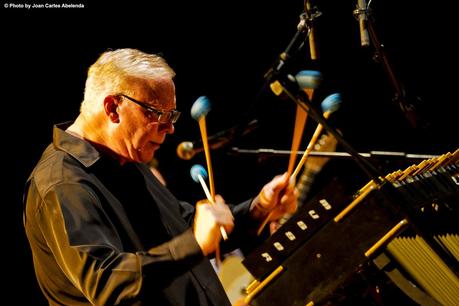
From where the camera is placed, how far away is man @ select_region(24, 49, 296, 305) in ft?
5.86

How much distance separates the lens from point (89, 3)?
13.5ft

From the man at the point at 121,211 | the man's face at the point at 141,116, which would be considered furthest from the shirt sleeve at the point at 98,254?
the man's face at the point at 141,116

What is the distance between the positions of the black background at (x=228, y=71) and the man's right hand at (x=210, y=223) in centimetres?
244

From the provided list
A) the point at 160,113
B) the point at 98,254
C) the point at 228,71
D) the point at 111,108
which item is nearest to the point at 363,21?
the point at 160,113

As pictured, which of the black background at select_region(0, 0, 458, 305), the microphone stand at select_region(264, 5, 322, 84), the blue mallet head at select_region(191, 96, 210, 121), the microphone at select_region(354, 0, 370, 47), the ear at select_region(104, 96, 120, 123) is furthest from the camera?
the black background at select_region(0, 0, 458, 305)

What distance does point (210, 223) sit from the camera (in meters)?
1.78

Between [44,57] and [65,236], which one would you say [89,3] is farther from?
[65,236]

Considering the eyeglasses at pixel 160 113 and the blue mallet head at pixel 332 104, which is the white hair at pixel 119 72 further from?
the blue mallet head at pixel 332 104

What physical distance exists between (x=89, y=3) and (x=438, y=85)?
105 inches

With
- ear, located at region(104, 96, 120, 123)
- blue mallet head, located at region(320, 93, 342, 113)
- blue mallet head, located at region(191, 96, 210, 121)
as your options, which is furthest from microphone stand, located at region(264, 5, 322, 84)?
ear, located at region(104, 96, 120, 123)

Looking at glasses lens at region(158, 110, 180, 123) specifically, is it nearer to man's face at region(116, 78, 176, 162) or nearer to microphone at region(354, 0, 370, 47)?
man's face at region(116, 78, 176, 162)

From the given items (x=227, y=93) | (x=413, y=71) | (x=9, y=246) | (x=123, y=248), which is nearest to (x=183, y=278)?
(x=123, y=248)

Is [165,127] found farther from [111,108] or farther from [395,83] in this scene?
[395,83]

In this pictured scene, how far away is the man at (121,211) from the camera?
179cm
